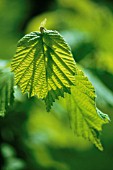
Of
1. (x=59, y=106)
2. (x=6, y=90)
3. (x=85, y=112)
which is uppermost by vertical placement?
(x=59, y=106)

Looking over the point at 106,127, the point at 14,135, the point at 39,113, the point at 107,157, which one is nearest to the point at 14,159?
the point at 14,135

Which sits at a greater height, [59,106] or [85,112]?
[59,106]

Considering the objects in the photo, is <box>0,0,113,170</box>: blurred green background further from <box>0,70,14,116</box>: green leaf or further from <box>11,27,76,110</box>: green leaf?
<box>11,27,76,110</box>: green leaf

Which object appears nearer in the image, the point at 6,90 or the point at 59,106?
the point at 6,90

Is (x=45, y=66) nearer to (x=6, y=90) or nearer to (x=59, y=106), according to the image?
(x=6, y=90)

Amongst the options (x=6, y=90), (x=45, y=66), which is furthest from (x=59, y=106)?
(x=45, y=66)

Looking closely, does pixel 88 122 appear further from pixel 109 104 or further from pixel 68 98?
pixel 109 104

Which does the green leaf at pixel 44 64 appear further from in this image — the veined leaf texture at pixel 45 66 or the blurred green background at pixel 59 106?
the blurred green background at pixel 59 106
